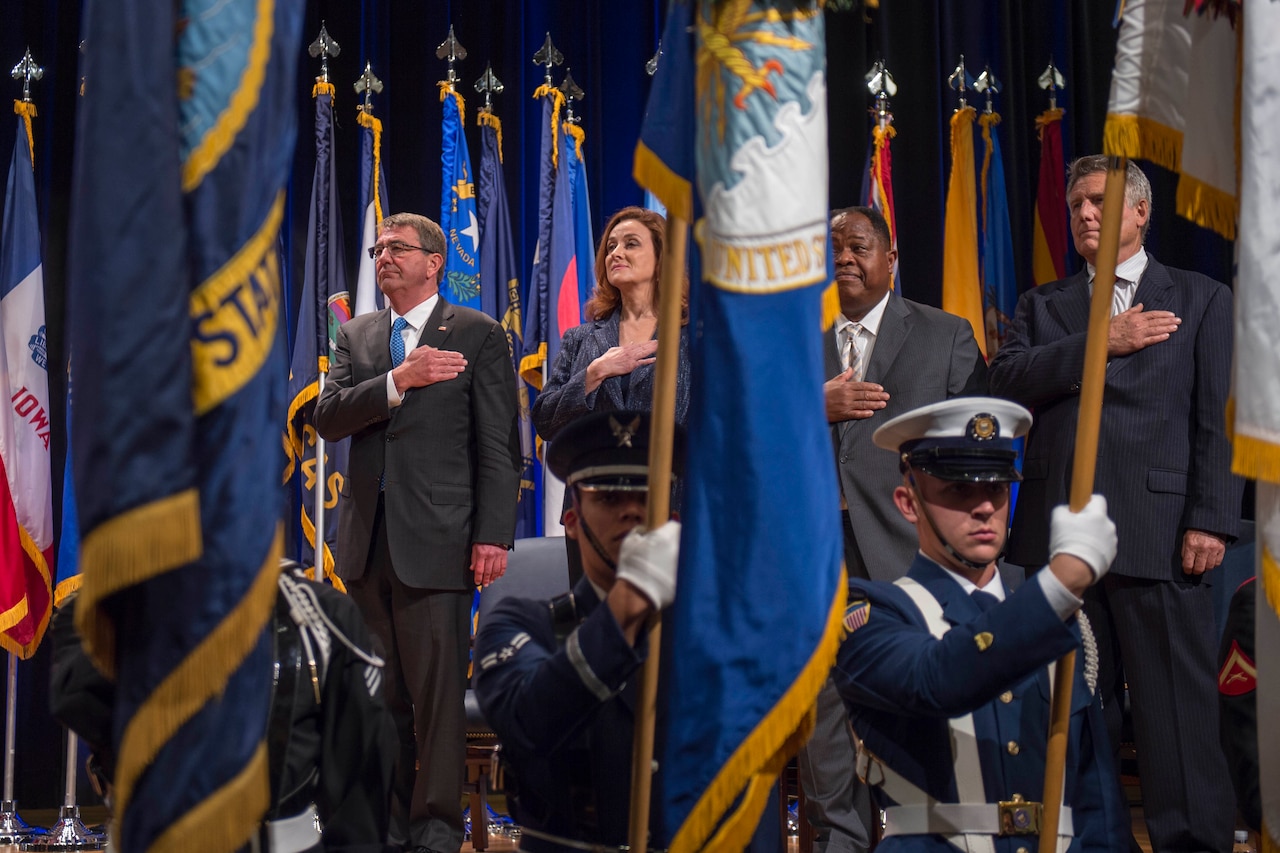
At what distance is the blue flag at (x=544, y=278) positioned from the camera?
5.81 m

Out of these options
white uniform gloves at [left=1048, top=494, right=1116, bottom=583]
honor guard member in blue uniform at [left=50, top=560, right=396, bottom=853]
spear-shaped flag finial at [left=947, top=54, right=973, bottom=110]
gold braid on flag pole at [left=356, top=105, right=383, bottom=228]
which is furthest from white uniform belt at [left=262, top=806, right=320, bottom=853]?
spear-shaped flag finial at [left=947, top=54, right=973, bottom=110]

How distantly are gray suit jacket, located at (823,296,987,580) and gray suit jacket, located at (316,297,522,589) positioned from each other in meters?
1.04

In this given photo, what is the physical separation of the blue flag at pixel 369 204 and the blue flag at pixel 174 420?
4006 millimetres

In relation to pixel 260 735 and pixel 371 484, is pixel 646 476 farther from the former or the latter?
pixel 371 484

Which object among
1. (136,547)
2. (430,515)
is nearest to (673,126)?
(136,547)

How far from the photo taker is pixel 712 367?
2.12 meters

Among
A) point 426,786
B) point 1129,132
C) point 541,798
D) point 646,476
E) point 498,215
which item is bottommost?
point 426,786

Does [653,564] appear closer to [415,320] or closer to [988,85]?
[415,320]

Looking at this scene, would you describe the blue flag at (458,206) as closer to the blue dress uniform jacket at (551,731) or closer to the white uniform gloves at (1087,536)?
the blue dress uniform jacket at (551,731)

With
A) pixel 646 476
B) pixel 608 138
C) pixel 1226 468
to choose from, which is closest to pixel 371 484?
pixel 646 476

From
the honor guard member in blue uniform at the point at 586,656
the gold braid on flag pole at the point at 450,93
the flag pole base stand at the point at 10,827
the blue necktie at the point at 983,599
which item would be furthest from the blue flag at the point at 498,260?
the blue necktie at the point at 983,599

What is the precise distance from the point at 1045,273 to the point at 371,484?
312cm

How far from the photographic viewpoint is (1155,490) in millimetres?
3322

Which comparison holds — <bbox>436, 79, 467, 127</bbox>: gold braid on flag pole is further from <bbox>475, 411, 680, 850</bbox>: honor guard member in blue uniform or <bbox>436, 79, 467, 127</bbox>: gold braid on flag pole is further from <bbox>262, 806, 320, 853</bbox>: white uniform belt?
<bbox>262, 806, 320, 853</bbox>: white uniform belt
